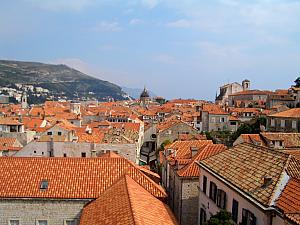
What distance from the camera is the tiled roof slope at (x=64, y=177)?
23.1 meters

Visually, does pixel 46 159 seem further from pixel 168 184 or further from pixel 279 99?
pixel 279 99

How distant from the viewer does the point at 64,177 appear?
24.4 meters

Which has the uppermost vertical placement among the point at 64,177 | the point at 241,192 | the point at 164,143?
the point at 241,192

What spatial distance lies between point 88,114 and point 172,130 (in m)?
49.5

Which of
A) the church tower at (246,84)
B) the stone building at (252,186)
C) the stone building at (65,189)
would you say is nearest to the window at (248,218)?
the stone building at (252,186)

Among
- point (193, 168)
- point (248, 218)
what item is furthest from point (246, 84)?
point (248, 218)

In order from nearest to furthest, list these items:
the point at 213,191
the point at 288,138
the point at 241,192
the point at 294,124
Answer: the point at 241,192
the point at 213,191
the point at 288,138
the point at 294,124

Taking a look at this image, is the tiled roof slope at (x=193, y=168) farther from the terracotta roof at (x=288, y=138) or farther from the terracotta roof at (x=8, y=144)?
the terracotta roof at (x=8, y=144)

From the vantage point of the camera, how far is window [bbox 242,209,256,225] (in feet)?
49.9

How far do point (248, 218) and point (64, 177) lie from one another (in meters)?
13.1

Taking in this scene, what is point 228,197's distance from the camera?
60.3 feet

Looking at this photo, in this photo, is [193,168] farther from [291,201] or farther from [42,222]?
[291,201]

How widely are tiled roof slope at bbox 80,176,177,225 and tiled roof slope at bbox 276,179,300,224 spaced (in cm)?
569

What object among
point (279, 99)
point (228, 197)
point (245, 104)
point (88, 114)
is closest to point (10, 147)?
point (228, 197)
